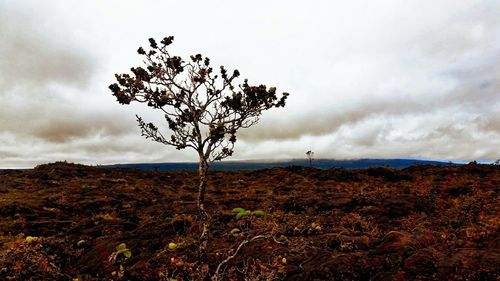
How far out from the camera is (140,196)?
3256 centimetres

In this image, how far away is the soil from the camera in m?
10.9

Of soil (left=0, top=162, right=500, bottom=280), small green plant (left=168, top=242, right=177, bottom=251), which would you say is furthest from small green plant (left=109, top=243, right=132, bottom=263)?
small green plant (left=168, top=242, right=177, bottom=251)

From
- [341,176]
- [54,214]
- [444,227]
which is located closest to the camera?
[444,227]

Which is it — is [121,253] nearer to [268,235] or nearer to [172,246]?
[172,246]

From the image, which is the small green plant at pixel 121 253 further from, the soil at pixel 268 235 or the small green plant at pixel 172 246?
the small green plant at pixel 172 246

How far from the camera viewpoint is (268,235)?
12.9 meters

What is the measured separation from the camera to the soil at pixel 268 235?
10930mm

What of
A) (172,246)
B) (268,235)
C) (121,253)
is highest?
(268,235)

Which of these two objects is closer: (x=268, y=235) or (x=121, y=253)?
(x=268, y=235)

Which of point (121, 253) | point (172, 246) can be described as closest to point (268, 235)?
point (172, 246)

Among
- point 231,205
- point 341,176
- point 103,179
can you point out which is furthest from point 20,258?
point 341,176

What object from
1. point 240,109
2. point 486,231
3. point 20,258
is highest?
point 240,109

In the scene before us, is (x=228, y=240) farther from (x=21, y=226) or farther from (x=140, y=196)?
(x=140, y=196)

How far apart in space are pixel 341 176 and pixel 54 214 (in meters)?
28.2
